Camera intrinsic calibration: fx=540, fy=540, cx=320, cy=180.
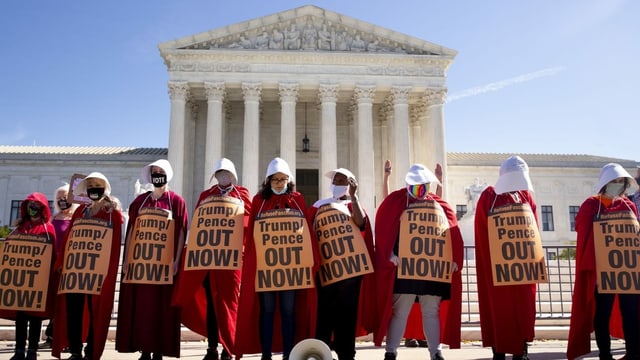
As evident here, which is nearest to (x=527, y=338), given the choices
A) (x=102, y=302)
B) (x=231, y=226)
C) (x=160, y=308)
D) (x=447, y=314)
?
(x=447, y=314)

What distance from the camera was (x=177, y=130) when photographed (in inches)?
1390

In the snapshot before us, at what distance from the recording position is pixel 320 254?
750cm

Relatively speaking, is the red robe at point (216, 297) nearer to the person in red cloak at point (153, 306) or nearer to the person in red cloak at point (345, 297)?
the person in red cloak at point (153, 306)

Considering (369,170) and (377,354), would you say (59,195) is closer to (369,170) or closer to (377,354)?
(377,354)

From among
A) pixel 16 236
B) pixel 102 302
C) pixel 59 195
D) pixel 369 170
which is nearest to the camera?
pixel 102 302

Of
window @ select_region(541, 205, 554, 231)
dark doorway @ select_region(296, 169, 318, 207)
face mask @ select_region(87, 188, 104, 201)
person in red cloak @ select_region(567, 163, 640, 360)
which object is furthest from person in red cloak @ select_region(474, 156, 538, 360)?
window @ select_region(541, 205, 554, 231)

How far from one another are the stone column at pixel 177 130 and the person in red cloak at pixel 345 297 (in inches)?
1116

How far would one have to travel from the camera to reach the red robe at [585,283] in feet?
24.3

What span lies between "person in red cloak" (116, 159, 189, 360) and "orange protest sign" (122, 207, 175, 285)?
9 centimetres

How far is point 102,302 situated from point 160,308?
2.67 feet

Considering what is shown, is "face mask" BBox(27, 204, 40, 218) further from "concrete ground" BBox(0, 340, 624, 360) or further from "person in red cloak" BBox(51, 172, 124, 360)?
"concrete ground" BBox(0, 340, 624, 360)

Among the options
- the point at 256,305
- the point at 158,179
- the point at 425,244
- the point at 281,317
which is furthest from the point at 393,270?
the point at 158,179

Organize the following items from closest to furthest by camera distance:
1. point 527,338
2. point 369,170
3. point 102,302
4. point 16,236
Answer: point 527,338
point 102,302
point 16,236
point 369,170

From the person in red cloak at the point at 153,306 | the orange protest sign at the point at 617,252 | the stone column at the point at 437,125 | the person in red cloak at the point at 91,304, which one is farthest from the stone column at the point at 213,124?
the orange protest sign at the point at 617,252
